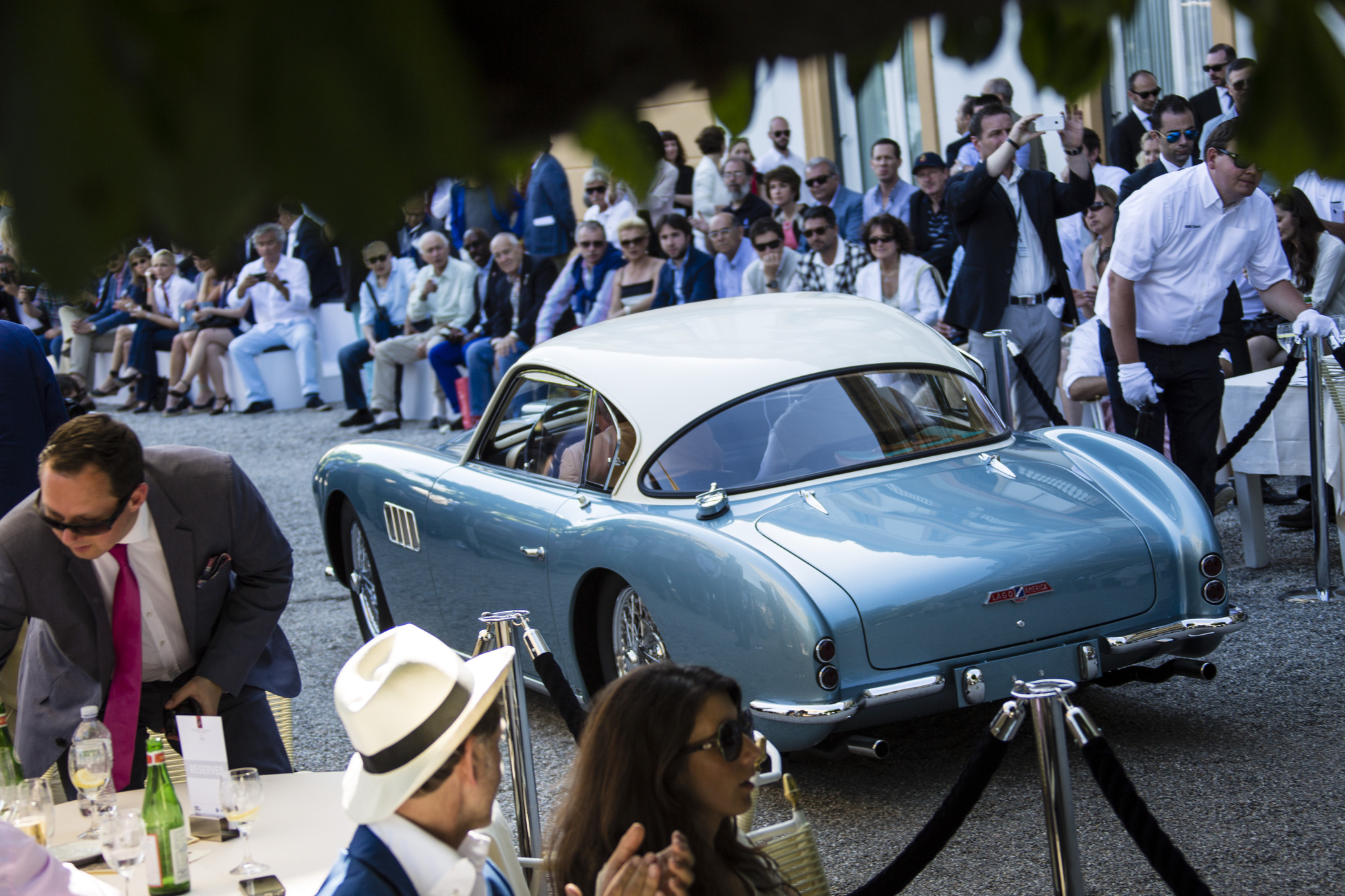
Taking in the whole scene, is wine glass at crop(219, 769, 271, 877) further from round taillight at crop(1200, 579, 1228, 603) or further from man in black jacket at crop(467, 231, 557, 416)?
man in black jacket at crop(467, 231, 557, 416)

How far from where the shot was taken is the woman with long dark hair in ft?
9.11

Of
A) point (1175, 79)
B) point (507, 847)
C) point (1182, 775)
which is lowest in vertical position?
point (1182, 775)

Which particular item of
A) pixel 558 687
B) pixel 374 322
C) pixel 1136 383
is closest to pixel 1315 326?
pixel 1136 383

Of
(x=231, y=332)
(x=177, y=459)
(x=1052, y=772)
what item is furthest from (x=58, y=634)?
(x=231, y=332)

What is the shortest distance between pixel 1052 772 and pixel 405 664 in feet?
4.95

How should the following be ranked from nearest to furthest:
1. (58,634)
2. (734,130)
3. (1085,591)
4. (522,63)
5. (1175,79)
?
(522,63)
(734,130)
(58,634)
(1085,591)
(1175,79)

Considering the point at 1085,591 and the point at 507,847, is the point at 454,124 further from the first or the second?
the point at 1085,591

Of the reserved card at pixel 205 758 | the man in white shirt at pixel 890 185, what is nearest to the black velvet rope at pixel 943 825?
the reserved card at pixel 205 758

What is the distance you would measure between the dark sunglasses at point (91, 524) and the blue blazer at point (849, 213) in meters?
8.29

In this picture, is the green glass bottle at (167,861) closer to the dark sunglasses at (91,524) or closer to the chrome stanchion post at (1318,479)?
the dark sunglasses at (91,524)

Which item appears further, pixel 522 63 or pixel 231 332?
pixel 231 332

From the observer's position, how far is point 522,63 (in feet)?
3.32

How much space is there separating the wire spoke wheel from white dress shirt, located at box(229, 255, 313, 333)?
1341 cm

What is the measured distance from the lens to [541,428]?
19.1 feet
